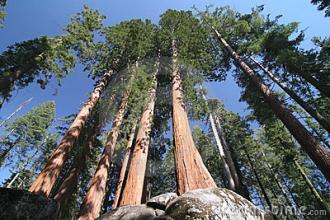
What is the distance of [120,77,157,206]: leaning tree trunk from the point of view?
19.0 ft

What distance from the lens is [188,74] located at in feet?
33.7

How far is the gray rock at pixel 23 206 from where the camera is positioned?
12.6ft

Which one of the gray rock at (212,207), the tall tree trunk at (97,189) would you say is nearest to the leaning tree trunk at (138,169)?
the tall tree trunk at (97,189)

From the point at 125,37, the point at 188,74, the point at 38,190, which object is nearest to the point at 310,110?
the point at 188,74

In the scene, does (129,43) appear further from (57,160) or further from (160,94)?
(57,160)

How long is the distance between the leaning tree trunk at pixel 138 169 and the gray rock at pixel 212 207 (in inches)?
102

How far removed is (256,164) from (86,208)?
625 inches

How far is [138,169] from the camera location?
643cm

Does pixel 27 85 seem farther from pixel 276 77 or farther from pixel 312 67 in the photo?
pixel 312 67

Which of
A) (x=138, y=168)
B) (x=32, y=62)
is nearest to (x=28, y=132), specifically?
(x=32, y=62)

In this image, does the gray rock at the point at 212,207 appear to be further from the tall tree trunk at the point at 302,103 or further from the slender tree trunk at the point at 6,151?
the slender tree trunk at the point at 6,151

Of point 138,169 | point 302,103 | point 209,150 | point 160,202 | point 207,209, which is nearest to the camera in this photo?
point 207,209

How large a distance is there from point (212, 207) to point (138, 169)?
363 centimetres

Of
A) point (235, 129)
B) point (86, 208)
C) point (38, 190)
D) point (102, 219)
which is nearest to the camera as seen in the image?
point (102, 219)
